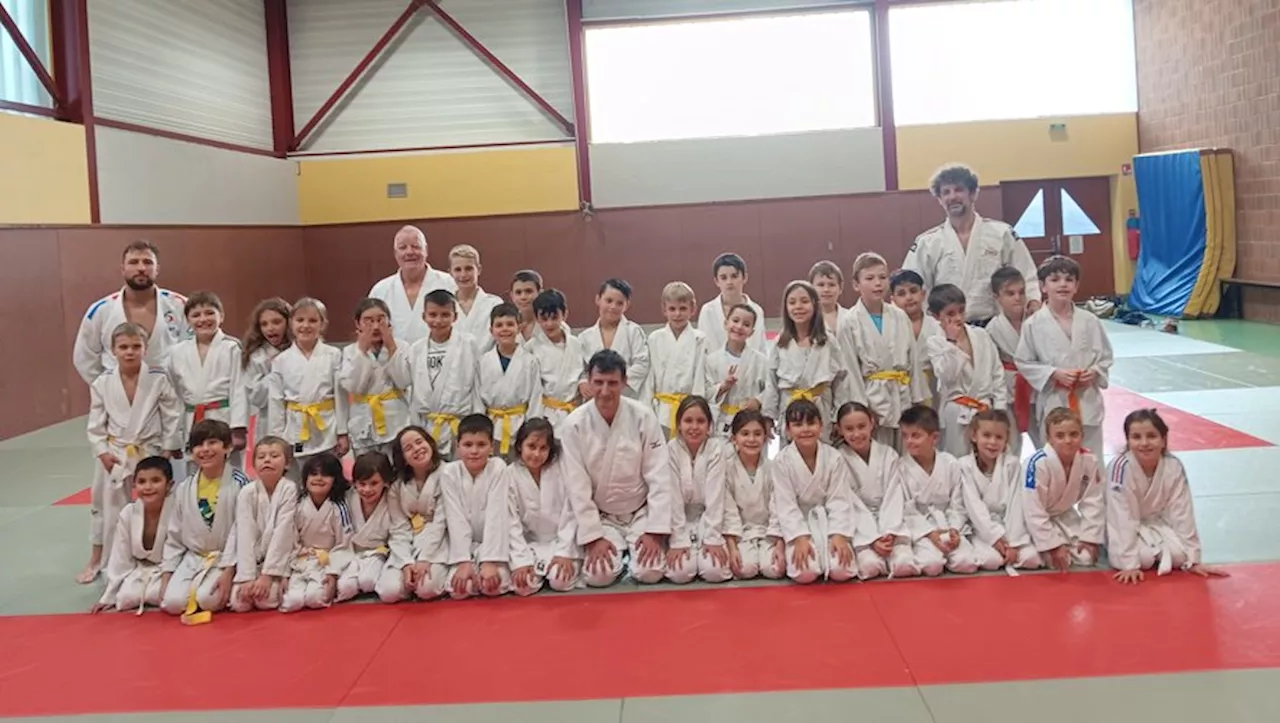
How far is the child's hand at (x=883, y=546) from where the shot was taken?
4.10 meters

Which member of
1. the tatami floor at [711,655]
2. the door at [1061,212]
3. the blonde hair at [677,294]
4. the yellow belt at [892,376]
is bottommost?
the tatami floor at [711,655]

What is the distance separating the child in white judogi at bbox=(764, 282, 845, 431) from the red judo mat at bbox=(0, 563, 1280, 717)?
3.35 ft

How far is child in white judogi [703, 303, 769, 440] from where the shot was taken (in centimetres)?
483

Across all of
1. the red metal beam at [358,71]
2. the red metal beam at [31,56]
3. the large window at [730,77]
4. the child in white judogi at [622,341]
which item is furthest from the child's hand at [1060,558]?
the red metal beam at [358,71]

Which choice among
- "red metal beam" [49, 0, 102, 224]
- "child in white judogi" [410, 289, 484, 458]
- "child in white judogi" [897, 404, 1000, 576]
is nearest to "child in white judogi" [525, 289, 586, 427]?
"child in white judogi" [410, 289, 484, 458]

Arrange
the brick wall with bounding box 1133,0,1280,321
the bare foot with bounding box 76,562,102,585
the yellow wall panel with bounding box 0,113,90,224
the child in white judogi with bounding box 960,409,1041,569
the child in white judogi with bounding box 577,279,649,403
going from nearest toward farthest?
the child in white judogi with bounding box 960,409,1041,569 → the bare foot with bounding box 76,562,102,585 → the child in white judogi with bounding box 577,279,649,403 → the yellow wall panel with bounding box 0,113,90,224 → the brick wall with bounding box 1133,0,1280,321

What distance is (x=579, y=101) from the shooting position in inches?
542

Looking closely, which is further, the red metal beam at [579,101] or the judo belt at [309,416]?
the red metal beam at [579,101]

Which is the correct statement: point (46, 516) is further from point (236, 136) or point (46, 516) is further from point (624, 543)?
point (236, 136)

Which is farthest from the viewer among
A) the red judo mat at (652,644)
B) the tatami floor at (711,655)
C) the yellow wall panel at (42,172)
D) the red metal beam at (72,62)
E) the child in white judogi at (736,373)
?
the red metal beam at (72,62)

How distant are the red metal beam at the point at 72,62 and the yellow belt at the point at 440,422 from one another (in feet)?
21.1

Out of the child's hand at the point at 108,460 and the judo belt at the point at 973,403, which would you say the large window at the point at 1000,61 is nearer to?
the judo belt at the point at 973,403

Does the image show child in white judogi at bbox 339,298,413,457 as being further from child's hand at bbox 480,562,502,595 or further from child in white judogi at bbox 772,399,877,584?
child in white judogi at bbox 772,399,877,584

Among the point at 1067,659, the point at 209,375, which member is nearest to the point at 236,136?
the point at 209,375
